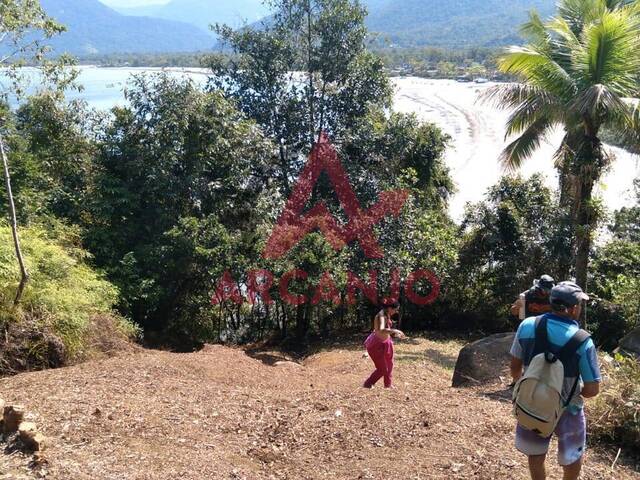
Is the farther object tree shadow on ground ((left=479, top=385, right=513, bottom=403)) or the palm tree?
the palm tree

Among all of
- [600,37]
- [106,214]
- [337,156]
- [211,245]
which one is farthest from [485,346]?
[337,156]

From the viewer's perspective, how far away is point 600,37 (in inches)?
353

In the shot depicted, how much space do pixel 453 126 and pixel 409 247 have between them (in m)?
32.6

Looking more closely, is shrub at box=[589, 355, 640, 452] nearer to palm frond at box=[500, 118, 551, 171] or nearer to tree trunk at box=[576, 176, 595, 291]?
tree trunk at box=[576, 176, 595, 291]

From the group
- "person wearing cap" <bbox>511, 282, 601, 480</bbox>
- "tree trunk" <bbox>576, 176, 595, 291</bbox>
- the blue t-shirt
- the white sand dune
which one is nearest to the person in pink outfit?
"person wearing cap" <bbox>511, 282, 601, 480</bbox>

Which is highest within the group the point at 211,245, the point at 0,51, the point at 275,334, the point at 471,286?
the point at 0,51

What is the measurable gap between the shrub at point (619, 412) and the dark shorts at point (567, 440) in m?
1.74

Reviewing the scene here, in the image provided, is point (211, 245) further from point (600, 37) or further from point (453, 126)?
point (453, 126)

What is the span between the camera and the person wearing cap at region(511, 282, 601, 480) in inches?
136

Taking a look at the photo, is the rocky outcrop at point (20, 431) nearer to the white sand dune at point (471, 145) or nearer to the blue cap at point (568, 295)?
the blue cap at point (568, 295)

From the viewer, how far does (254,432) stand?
527cm

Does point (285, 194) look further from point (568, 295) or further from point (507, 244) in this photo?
point (568, 295)

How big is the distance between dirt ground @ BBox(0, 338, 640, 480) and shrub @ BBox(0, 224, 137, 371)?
2.46 feet

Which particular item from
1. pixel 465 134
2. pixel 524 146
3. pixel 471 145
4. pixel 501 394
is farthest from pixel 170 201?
pixel 465 134
